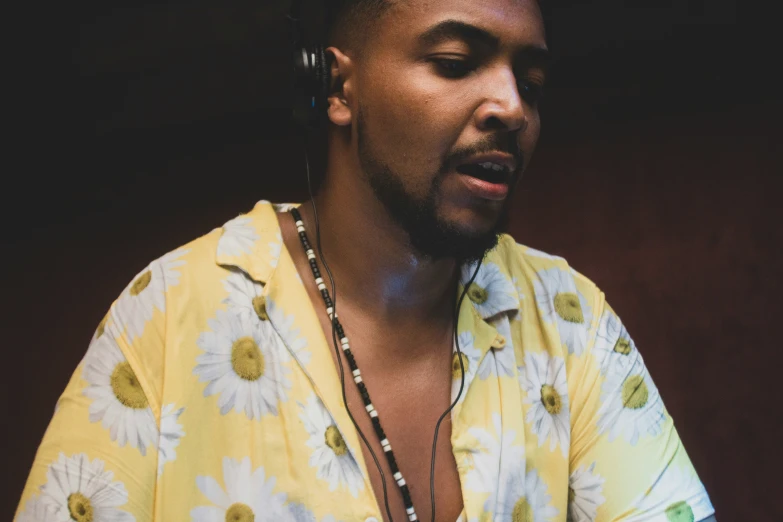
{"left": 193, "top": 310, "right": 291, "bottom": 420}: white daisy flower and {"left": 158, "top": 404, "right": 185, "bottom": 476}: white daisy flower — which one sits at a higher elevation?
{"left": 193, "top": 310, "right": 291, "bottom": 420}: white daisy flower

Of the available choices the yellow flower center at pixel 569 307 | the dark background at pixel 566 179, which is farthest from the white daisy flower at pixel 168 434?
the dark background at pixel 566 179

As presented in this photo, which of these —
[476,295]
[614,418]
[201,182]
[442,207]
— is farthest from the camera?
[201,182]

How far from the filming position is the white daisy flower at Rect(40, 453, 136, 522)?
1.16m

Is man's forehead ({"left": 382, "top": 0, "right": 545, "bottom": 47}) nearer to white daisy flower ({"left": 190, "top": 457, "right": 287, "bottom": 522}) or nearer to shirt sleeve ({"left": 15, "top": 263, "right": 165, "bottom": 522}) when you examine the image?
shirt sleeve ({"left": 15, "top": 263, "right": 165, "bottom": 522})

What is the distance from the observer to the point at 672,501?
4.69ft

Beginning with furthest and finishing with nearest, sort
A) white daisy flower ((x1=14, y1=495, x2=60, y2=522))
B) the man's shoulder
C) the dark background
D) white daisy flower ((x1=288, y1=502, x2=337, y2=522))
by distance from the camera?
the dark background, the man's shoulder, white daisy flower ((x1=288, y1=502, x2=337, y2=522)), white daisy flower ((x1=14, y1=495, x2=60, y2=522))

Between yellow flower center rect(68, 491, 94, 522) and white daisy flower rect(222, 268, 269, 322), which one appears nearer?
yellow flower center rect(68, 491, 94, 522)

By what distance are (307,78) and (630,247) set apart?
119cm

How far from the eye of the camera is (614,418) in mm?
1512

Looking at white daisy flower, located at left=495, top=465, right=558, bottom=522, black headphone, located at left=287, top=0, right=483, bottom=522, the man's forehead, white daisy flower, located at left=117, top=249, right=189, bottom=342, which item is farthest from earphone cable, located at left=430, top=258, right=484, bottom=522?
white daisy flower, located at left=117, top=249, right=189, bottom=342

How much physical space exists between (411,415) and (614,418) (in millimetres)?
417

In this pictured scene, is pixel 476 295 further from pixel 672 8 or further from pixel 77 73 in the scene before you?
pixel 77 73

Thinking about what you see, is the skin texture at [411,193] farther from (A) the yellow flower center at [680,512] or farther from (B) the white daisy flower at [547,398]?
A: (A) the yellow flower center at [680,512]

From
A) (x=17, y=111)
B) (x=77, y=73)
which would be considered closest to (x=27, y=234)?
(x=17, y=111)
